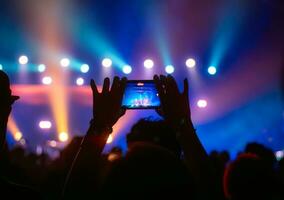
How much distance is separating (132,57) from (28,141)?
13.1 ft

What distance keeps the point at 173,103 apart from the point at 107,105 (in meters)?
0.27

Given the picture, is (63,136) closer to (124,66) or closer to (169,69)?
(124,66)

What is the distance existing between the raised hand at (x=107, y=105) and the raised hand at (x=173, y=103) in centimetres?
17

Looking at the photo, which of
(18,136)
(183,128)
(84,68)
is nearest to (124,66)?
(84,68)

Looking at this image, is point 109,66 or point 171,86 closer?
point 171,86

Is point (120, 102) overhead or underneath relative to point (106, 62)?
underneath

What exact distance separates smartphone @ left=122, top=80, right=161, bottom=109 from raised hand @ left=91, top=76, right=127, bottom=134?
17 cm

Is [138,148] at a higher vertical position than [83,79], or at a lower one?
lower

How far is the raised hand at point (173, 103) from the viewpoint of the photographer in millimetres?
1898

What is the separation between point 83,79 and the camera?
1239 centimetres

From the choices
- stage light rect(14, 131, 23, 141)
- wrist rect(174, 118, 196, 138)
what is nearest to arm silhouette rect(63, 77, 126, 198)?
wrist rect(174, 118, 196, 138)

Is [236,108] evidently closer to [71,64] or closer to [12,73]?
[71,64]

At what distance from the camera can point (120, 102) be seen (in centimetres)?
192

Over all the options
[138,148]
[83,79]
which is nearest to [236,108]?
[83,79]
